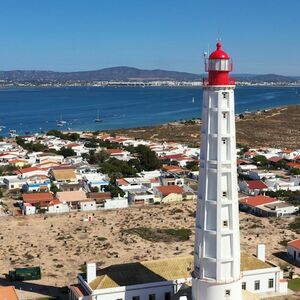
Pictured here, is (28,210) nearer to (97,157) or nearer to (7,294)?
(7,294)

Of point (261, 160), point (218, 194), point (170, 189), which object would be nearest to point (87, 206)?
point (170, 189)

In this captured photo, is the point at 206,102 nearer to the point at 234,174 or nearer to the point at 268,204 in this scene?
the point at 234,174

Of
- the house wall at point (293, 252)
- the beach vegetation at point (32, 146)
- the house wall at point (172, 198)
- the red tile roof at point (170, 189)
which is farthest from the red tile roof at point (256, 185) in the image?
the beach vegetation at point (32, 146)

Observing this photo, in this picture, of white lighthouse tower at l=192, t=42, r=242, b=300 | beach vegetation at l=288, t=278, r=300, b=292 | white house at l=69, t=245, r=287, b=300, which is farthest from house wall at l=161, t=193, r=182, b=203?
white lighthouse tower at l=192, t=42, r=242, b=300

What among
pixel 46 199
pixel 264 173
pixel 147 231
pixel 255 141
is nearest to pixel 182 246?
pixel 147 231

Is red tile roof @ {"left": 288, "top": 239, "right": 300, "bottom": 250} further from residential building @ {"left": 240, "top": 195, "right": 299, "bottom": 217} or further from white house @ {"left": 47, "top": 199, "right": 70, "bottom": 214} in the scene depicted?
white house @ {"left": 47, "top": 199, "right": 70, "bottom": 214}
